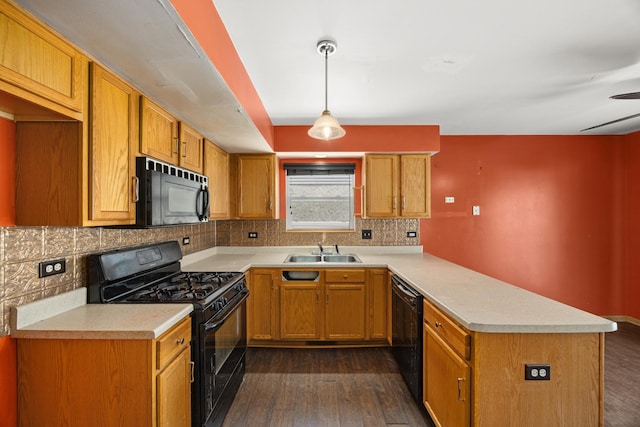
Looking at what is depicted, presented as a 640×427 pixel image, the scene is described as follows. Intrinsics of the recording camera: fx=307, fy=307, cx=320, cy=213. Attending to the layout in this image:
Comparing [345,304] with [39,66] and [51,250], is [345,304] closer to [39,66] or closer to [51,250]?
[51,250]

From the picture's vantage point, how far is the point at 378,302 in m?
3.08

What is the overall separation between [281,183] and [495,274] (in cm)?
295

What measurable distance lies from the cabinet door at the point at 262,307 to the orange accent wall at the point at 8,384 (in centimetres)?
188

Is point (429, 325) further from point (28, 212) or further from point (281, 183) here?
point (281, 183)

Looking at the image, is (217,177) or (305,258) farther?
(305,258)

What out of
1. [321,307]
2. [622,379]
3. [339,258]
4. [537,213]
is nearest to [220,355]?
[321,307]

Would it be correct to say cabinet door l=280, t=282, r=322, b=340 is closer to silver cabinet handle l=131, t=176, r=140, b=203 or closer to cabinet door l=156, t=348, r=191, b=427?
cabinet door l=156, t=348, r=191, b=427

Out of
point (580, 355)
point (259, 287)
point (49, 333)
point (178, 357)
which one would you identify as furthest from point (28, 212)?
point (580, 355)

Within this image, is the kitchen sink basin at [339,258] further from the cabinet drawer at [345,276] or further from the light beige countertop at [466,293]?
the cabinet drawer at [345,276]

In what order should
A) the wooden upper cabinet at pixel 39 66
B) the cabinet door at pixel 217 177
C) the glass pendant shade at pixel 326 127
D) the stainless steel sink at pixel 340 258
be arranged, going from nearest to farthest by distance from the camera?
the wooden upper cabinet at pixel 39 66, the glass pendant shade at pixel 326 127, the cabinet door at pixel 217 177, the stainless steel sink at pixel 340 258

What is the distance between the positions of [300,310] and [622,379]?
2.82 meters

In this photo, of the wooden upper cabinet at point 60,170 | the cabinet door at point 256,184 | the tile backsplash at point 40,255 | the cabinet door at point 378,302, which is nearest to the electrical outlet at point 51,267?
the tile backsplash at point 40,255

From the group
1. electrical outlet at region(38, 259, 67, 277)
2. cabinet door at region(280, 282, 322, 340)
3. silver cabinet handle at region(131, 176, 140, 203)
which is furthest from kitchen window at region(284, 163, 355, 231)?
electrical outlet at region(38, 259, 67, 277)

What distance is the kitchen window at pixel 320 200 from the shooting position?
12.6 feet
